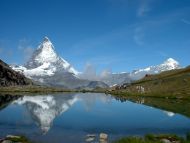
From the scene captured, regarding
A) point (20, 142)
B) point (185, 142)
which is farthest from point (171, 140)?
point (20, 142)

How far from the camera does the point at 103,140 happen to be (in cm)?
6162

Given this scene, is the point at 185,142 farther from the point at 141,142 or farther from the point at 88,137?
the point at 88,137

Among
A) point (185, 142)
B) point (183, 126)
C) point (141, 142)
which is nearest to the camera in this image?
point (141, 142)

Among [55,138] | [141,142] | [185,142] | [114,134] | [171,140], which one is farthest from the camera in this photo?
[114,134]

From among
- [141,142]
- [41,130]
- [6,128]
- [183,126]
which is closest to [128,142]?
[141,142]

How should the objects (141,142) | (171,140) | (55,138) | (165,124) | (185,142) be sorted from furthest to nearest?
(165,124) → (55,138) → (171,140) → (185,142) → (141,142)

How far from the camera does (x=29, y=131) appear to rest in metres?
73.1

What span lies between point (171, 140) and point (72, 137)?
18.0 meters

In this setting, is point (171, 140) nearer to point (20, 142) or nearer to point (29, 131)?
point (20, 142)

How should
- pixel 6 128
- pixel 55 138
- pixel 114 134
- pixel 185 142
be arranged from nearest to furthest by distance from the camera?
pixel 185 142
pixel 55 138
pixel 114 134
pixel 6 128

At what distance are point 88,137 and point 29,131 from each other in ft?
46.3

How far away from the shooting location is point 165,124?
9488 centimetres

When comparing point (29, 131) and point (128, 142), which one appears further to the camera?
point (29, 131)

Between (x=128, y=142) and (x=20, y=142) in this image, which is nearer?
(x=128, y=142)
